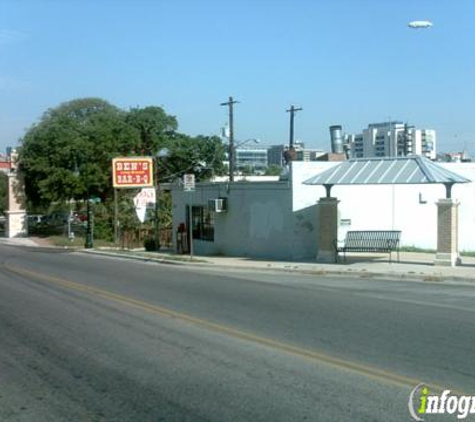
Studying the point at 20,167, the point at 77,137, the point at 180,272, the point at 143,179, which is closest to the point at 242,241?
the point at 180,272

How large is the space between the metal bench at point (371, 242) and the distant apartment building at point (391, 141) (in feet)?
104

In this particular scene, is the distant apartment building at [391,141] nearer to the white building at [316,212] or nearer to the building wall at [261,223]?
the white building at [316,212]

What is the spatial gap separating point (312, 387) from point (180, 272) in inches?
624

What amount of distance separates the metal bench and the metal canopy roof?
7.13ft

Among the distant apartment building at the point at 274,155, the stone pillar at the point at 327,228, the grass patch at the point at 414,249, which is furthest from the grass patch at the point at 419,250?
the distant apartment building at the point at 274,155

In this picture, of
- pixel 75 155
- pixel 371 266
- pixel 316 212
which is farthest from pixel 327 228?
pixel 75 155

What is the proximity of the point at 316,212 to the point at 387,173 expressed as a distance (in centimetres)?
439

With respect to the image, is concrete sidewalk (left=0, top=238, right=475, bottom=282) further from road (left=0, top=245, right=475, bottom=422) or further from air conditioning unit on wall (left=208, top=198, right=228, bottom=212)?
road (left=0, top=245, right=475, bottom=422)

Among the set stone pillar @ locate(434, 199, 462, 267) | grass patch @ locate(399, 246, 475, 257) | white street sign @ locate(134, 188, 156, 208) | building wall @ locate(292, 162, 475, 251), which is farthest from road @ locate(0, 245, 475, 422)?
white street sign @ locate(134, 188, 156, 208)

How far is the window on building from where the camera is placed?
31.4 meters

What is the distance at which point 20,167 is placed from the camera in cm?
6831

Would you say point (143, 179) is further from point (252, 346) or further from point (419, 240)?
point (252, 346)

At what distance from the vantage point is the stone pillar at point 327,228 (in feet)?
78.5

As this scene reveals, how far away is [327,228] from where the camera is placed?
24125 millimetres
